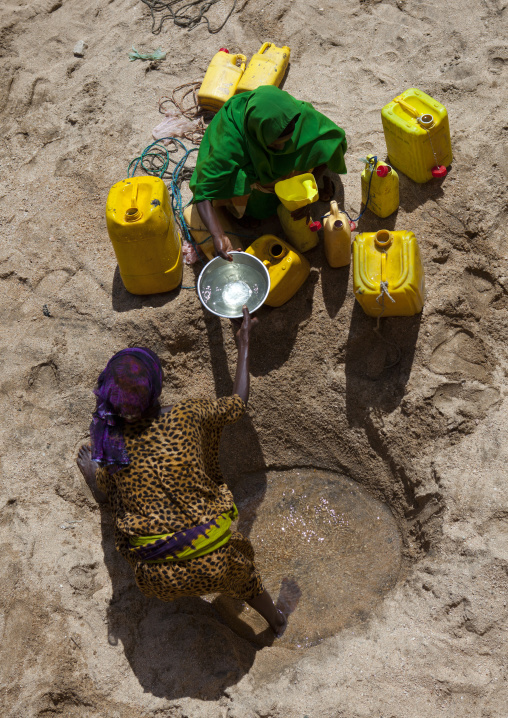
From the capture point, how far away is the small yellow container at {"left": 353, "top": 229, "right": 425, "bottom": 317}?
2.92 metres

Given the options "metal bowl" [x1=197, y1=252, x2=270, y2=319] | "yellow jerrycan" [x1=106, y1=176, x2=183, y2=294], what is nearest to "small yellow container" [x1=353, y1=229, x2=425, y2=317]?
"metal bowl" [x1=197, y1=252, x2=270, y2=319]

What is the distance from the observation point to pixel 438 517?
2844 mm

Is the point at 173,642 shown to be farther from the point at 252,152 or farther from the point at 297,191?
the point at 252,152

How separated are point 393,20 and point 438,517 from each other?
3526 millimetres

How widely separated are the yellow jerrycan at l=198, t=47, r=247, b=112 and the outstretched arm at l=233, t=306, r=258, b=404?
6.36 feet

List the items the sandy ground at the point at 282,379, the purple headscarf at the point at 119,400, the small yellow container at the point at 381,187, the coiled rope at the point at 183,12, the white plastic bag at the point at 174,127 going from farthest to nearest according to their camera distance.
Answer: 1. the coiled rope at the point at 183,12
2. the white plastic bag at the point at 174,127
3. the small yellow container at the point at 381,187
4. the sandy ground at the point at 282,379
5. the purple headscarf at the point at 119,400

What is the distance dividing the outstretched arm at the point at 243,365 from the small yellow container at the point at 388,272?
0.63 meters

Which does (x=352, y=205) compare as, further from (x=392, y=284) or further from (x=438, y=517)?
(x=438, y=517)

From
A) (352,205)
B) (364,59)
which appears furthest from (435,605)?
(364,59)

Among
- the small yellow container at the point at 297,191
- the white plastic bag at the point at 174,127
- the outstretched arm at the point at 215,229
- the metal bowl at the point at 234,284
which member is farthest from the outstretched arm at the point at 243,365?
the white plastic bag at the point at 174,127

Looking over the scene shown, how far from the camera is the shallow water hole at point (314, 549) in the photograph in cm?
295

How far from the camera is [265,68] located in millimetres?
3930

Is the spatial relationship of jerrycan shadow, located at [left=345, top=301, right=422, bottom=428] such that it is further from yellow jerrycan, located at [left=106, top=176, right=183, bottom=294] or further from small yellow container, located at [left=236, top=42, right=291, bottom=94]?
small yellow container, located at [left=236, top=42, right=291, bottom=94]

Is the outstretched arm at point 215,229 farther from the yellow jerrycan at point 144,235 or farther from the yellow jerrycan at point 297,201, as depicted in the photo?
the yellow jerrycan at point 297,201
